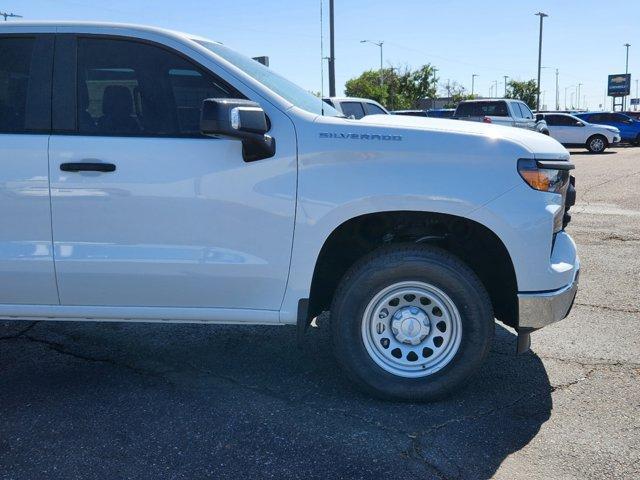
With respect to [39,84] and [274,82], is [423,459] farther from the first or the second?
[39,84]

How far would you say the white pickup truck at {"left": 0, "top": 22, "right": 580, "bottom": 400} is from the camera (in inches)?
138

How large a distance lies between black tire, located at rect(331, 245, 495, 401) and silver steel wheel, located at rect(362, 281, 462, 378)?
0.04m

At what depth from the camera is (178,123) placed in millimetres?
3643

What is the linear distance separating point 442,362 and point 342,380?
67cm

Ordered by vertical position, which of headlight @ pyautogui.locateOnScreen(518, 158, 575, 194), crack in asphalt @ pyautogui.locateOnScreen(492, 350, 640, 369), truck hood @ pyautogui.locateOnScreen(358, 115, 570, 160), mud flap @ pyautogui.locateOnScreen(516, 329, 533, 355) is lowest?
crack in asphalt @ pyautogui.locateOnScreen(492, 350, 640, 369)

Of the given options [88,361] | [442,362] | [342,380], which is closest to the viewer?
[442,362]

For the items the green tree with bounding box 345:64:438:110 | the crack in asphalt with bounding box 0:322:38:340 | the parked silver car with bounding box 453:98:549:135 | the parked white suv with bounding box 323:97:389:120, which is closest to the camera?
the crack in asphalt with bounding box 0:322:38:340

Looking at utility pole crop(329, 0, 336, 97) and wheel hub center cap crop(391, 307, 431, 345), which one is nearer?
wheel hub center cap crop(391, 307, 431, 345)

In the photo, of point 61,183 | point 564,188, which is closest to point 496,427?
point 564,188

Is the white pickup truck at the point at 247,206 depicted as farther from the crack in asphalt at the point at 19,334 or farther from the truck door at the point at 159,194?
the crack in asphalt at the point at 19,334

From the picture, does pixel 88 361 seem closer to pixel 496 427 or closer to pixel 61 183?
pixel 61 183

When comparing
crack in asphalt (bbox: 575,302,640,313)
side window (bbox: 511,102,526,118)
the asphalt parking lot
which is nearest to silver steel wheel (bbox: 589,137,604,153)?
side window (bbox: 511,102,526,118)

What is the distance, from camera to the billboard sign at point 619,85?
73.2m

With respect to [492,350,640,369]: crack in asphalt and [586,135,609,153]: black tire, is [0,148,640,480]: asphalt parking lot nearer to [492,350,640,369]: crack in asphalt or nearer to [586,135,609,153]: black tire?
[492,350,640,369]: crack in asphalt
